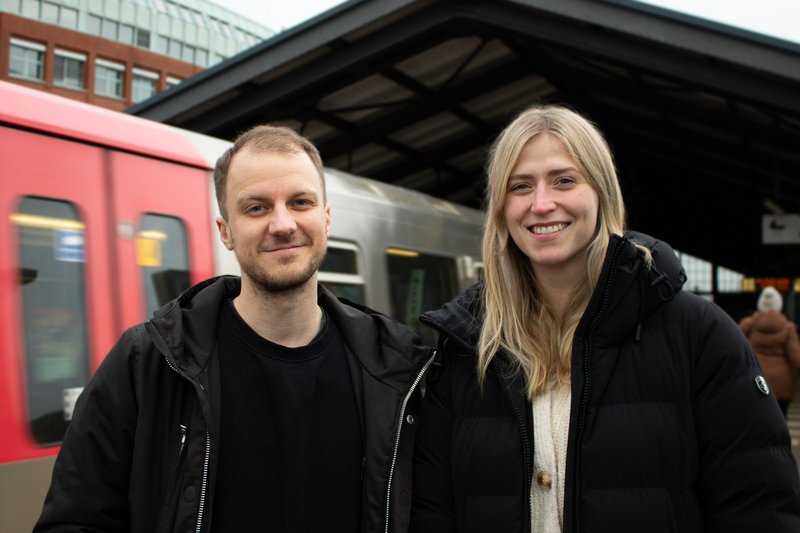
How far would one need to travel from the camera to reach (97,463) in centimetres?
188

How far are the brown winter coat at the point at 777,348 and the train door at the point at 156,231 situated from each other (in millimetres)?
6064

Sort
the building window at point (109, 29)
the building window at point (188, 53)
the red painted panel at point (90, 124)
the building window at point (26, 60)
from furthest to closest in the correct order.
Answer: the building window at point (188, 53), the building window at point (109, 29), the building window at point (26, 60), the red painted panel at point (90, 124)

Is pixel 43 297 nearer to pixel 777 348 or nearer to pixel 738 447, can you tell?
pixel 738 447

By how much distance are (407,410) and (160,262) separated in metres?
2.77

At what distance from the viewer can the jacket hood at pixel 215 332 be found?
77.7 inches

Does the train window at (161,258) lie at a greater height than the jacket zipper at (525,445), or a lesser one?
greater

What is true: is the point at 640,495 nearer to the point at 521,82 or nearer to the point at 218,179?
the point at 218,179

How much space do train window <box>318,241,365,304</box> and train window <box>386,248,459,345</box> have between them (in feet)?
1.73

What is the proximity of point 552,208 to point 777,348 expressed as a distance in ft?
24.3

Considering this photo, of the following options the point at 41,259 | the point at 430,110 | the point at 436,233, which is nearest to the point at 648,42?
the point at 436,233

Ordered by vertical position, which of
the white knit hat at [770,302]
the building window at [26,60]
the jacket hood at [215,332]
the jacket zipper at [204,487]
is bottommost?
the jacket zipper at [204,487]

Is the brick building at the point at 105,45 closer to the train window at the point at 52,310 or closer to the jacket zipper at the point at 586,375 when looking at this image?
the train window at the point at 52,310

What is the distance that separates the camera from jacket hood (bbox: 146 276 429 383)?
197 cm

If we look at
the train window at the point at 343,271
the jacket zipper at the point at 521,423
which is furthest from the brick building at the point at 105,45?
the jacket zipper at the point at 521,423
